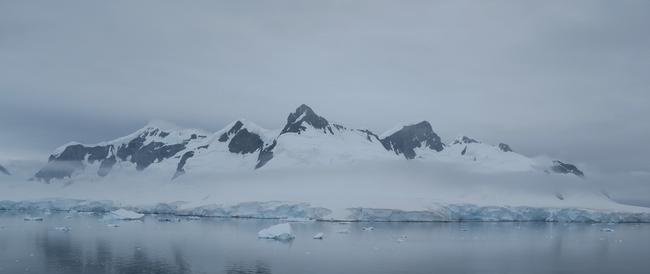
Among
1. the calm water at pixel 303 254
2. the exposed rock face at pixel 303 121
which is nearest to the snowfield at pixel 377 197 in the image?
the exposed rock face at pixel 303 121

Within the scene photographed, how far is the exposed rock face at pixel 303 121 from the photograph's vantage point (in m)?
156

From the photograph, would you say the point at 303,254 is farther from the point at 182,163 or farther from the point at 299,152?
the point at 182,163

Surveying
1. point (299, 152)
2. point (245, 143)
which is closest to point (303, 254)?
point (299, 152)

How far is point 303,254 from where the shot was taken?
157 feet

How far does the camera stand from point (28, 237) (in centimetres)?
5925

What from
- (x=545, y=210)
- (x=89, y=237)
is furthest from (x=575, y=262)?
(x=545, y=210)

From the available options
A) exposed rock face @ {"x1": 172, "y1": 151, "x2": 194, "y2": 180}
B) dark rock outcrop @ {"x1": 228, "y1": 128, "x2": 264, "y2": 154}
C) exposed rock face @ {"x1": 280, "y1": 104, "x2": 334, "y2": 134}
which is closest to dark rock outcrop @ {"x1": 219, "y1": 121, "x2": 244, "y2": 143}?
dark rock outcrop @ {"x1": 228, "y1": 128, "x2": 264, "y2": 154}

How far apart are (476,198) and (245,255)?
89.7 metres

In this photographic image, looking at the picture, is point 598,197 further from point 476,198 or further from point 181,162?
point 181,162

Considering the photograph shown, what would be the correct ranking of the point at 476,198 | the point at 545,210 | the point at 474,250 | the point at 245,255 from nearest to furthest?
the point at 245,255, the point at 474,250, the point at 545,210, the point at 476,198

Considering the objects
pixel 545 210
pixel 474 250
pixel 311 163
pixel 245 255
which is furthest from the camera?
pixel 311 163

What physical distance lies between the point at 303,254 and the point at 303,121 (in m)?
111

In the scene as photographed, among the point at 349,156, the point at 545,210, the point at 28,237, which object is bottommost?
the point at 28,237

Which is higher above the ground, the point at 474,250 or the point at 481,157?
the point at 481,157
